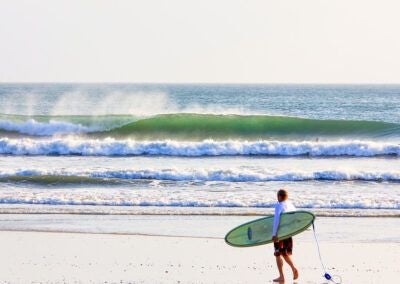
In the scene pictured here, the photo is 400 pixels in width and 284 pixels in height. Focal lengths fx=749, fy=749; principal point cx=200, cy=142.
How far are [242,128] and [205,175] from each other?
12730 millimetres

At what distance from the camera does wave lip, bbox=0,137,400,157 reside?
24.4 meters

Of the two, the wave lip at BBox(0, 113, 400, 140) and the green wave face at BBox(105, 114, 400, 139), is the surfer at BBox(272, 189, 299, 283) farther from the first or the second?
the wave lip at BBox(0, 113, 400, 140)

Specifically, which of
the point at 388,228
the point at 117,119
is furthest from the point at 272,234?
the point at 117,119

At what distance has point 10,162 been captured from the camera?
2247cm

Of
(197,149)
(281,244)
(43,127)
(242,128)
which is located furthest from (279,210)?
→ (43,127)

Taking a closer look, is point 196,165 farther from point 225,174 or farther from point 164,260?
point 164,260

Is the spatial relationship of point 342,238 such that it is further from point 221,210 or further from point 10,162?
point 10,162

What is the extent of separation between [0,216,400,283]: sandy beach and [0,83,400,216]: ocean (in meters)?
2.58

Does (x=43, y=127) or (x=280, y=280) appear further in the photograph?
(x=43, y=127)

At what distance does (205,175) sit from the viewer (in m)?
18.7

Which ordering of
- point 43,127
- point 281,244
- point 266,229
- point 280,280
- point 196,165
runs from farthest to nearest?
point 43,127
point 196,165
point 266,229
point 281,244
point 280,280

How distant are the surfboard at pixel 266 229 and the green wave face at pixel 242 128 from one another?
19575 mm

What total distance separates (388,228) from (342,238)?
1.28 metres

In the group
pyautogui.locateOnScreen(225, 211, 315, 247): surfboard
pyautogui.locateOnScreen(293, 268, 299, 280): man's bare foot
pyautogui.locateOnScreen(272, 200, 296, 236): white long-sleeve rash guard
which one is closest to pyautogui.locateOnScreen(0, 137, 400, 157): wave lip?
pyautogui.locateOnScreen(225, 211, 315, 247): surfboard
